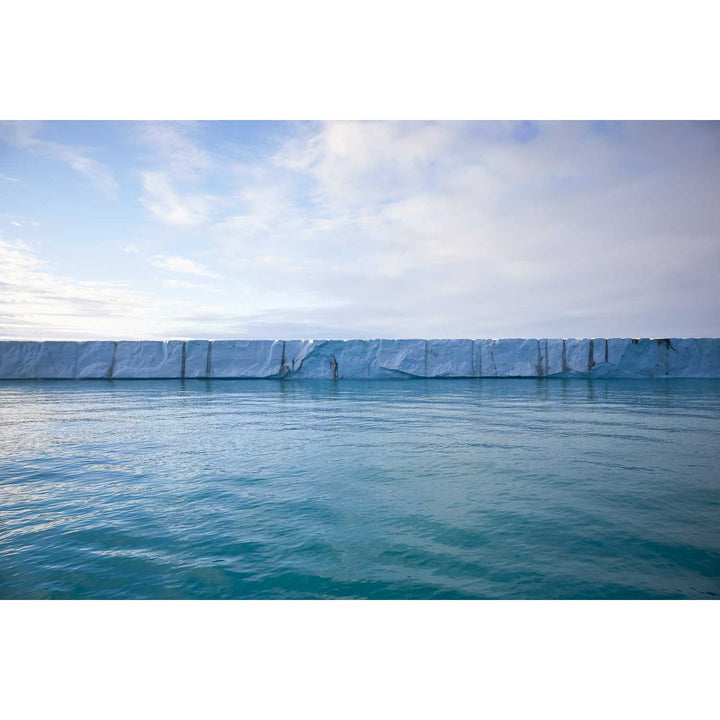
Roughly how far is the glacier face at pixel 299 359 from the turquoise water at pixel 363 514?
1208 cm

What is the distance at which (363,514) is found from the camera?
219cm

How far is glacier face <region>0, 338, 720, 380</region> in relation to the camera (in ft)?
52.8

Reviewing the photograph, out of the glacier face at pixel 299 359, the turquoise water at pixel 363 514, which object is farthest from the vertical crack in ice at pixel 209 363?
the turquoise water at pixel 363 514

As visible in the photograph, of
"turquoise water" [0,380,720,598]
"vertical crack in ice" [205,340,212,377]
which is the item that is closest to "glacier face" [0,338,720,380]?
"vertical crack in ice" [205,340,212,377]

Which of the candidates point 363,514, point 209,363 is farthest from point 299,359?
point 363,514

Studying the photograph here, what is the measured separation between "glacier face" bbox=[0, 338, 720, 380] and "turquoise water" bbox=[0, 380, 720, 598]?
39.6 feet

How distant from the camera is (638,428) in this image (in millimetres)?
4586

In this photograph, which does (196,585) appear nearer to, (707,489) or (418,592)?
(418,592)

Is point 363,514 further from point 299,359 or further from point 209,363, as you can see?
point 209,363

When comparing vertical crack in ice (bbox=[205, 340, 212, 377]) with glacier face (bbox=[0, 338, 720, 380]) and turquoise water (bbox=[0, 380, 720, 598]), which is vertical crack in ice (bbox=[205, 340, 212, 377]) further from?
turquoise water (bbox=[0, 380, 720, 598])

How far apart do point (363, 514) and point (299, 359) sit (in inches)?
587

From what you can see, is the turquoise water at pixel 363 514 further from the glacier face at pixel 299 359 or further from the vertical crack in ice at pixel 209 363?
the vertical crack in ice at pixel 209 363

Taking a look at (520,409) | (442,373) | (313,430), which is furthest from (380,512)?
(442,373)

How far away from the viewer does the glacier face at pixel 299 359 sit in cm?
1609
